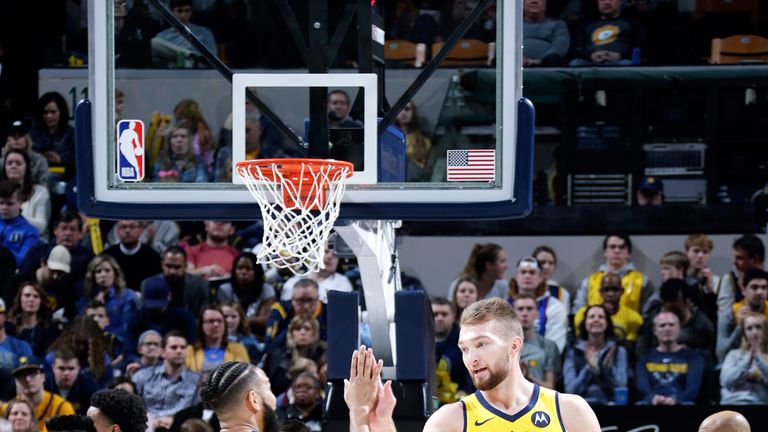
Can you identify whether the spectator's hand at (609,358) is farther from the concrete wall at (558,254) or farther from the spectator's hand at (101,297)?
the spectator's hand at (101,297)

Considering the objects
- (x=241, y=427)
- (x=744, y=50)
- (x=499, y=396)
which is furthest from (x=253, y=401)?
(x=744, y=50)

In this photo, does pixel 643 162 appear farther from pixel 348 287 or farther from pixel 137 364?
pixel 137 364

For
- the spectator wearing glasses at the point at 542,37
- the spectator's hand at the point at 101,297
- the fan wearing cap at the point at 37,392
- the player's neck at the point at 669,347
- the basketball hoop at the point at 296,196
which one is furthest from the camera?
the spectator wearing glasses at the point at 542,37

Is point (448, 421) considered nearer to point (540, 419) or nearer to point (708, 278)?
point (540, 419)

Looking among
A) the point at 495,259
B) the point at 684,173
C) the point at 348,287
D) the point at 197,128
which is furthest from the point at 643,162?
the point at 197,128

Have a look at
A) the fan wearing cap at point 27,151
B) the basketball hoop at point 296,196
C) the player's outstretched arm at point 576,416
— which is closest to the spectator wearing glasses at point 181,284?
the fan wearing cap at point 27,151

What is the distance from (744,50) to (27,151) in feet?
20.4

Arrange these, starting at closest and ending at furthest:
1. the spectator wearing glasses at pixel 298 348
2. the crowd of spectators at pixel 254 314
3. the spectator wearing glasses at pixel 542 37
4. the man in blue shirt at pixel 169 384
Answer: the man in blue shirt at pixel 169 384
the crowd of spectators at pixel 254 314
the spectator wearing glasses at pixel 298 348
the spectator wearing glasses at pixel 542 37

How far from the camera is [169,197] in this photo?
6453 millimetres

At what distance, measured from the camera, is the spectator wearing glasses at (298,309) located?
33.7ft

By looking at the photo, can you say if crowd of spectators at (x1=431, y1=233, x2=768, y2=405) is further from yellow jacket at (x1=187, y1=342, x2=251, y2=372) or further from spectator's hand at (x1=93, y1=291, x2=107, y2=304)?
spectator's hand at (x1=93, y1=291, x2=107, y2=304)

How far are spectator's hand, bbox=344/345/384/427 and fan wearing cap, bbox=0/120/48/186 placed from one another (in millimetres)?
7545

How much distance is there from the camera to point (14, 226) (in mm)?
11180

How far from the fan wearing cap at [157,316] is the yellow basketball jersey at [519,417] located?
571cm
